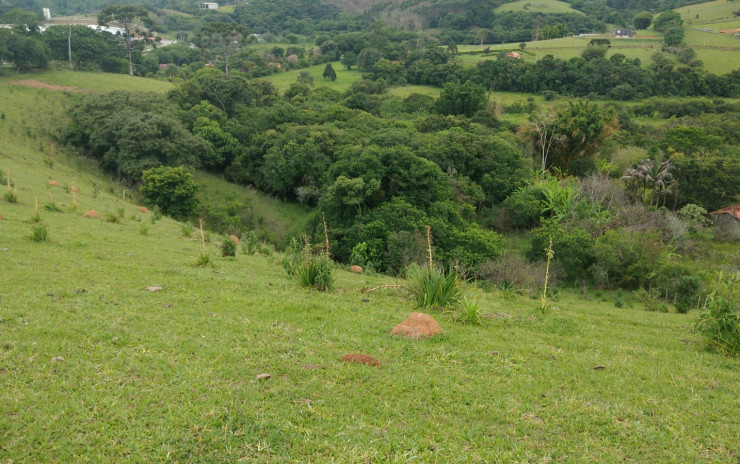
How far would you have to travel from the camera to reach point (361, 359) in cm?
Answer: 605

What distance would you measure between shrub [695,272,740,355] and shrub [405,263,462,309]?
383 centimetres

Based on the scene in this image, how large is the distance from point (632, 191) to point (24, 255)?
110ft

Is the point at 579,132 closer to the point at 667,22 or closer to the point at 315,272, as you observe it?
the point at 315,272

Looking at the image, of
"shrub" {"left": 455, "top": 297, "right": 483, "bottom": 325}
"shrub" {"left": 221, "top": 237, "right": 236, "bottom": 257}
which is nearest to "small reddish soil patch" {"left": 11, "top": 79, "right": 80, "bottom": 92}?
"shrub" {"left": 221, "top": 237, "right": 236, "bottom": 257}

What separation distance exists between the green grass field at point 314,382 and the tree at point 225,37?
66.2 metres

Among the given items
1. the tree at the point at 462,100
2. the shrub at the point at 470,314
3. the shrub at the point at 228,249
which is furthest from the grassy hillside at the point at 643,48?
the shrub at the point at 470,314

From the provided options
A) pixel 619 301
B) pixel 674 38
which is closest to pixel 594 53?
pixel 674 38

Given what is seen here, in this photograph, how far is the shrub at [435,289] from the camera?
9.02 metres

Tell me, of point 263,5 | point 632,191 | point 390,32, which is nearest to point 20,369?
point 632,191

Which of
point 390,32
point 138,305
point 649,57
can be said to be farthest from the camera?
point 390,32

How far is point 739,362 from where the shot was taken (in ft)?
23.5

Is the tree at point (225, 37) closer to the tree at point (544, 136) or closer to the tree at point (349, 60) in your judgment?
the tree at point (349, 60)

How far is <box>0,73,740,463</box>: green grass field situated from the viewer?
4.34 meters

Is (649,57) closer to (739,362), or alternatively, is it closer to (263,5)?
(739,362)
